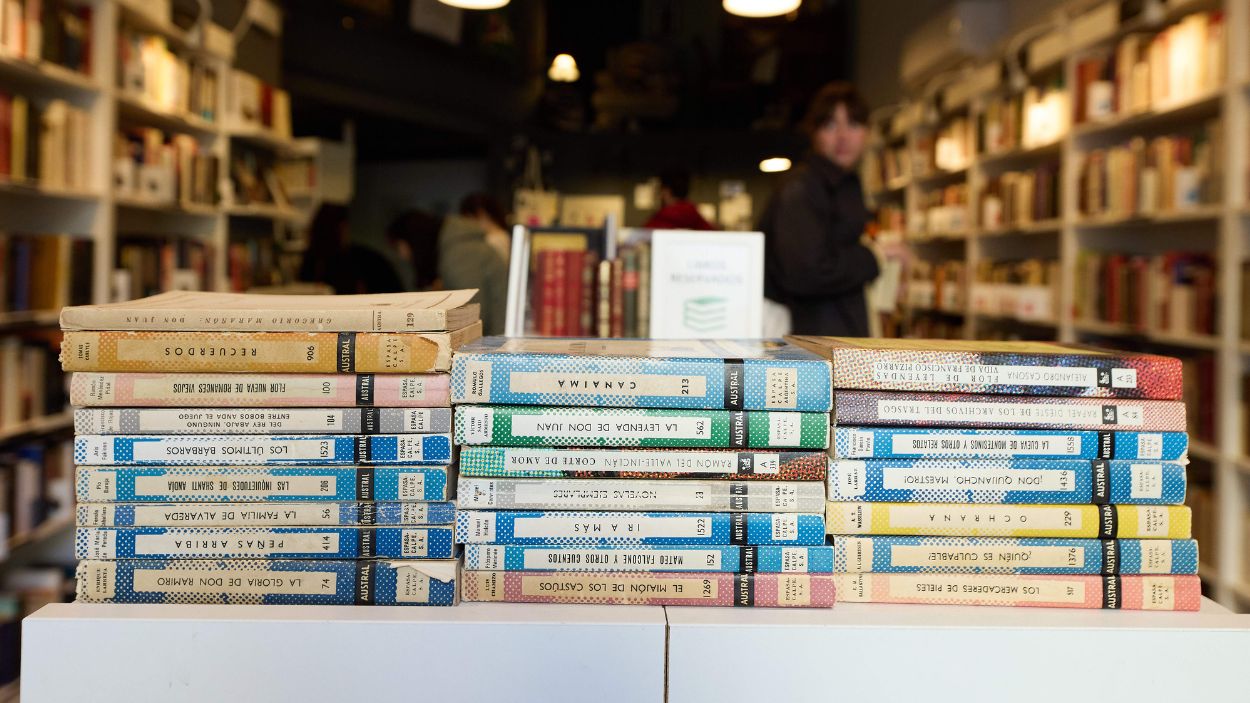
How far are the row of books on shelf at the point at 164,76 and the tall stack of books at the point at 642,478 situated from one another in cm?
356

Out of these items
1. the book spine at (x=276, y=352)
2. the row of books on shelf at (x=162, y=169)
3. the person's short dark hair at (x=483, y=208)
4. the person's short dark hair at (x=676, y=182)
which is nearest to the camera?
the book spine at (x=276, y=352)

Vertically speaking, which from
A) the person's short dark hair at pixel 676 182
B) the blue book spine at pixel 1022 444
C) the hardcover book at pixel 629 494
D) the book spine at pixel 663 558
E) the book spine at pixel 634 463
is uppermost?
the person's short dark hair at pixel 676 182

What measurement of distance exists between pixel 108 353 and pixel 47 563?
3.21m

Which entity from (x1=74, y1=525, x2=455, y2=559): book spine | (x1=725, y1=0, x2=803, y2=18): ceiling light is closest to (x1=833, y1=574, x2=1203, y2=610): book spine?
(x1=74, y1=525, x2=455, y2=559): book spine

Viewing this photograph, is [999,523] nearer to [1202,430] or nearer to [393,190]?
[1202,430]

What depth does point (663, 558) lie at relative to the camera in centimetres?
103

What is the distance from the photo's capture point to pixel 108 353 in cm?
101

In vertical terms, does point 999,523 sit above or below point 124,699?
above

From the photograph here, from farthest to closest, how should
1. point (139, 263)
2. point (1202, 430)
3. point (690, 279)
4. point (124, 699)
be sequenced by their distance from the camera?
point (139, 263) < point (1202, 430) < point (690, 279) < point (124, 699)

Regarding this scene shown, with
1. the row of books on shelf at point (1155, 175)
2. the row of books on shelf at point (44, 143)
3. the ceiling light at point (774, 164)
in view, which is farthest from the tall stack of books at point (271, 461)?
the ceiling light at point (774, 164)

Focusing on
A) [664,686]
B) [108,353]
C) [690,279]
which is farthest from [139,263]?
[664,686]

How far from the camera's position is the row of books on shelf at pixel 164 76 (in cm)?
394

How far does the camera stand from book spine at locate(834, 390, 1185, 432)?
3.40 ft

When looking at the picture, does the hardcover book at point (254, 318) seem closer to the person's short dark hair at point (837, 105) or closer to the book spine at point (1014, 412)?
the book spine at point (1014, 412)
